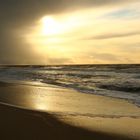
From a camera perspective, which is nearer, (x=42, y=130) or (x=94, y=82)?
(x=42, y=130)

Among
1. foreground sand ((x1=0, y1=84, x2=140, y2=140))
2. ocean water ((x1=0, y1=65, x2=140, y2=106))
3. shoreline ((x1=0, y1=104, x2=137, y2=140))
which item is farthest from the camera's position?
ocean water ((x1=0, y1=65, x2=140, y2=106))

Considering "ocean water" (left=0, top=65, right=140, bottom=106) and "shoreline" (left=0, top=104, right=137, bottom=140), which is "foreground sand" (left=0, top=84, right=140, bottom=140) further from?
"ocean water" (left=0, top=65, right=140, bottom=106)

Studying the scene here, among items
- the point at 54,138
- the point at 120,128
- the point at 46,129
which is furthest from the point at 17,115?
the point at 120,128

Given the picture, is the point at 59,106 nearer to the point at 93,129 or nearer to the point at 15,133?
the point at 93,129

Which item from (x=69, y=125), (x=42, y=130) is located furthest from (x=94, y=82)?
(x=42, y=130)

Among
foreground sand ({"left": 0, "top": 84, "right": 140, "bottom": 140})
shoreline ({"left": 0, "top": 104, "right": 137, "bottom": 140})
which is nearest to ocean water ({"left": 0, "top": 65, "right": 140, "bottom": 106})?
foreground sand ({"left": 0, "top": 84, "right": 140, "bottom": 140})

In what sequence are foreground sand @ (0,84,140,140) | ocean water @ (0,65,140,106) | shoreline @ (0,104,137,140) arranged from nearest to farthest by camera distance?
1. shoreline @ (0,104,137,140)
2. foreground sand @ (0,84,140,140)
3. ocean water @ (0,65,140,106)

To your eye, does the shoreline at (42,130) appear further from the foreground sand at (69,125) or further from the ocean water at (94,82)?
the ocean water at (94,82)

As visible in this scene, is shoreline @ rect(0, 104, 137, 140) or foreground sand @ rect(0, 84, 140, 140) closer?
shoreline @ rect(0, 104, 137, 140)

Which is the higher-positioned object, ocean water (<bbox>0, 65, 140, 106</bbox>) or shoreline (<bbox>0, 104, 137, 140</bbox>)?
ocean water (<bbox>0, 65, 140, 106</bbox>)

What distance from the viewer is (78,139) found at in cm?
604

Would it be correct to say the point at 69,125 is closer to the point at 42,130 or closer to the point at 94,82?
the point at 42,130

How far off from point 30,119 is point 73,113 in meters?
1.89

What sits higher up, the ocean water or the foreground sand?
the ocean water
